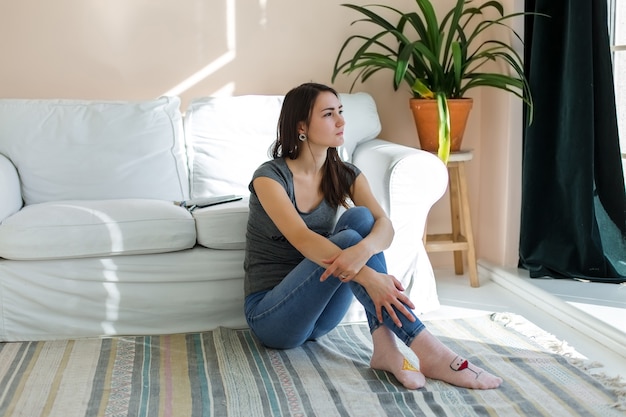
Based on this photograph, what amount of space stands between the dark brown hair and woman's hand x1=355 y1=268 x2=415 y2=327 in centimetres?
39

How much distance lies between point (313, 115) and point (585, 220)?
1439 mm

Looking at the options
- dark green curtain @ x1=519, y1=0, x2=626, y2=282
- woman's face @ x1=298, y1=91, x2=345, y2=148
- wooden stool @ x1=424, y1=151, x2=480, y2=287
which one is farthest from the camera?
wooden stool @ x1=424, y1=151, x2=480, y2=287

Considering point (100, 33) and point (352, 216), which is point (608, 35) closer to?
point (352, 216)

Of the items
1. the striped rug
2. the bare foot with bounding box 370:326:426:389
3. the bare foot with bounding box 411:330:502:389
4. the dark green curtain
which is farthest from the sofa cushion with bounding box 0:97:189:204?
the dark green curtain

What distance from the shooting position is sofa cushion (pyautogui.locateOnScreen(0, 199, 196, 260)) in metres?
2.62

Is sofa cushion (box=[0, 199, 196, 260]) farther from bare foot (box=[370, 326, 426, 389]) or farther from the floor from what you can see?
the floor

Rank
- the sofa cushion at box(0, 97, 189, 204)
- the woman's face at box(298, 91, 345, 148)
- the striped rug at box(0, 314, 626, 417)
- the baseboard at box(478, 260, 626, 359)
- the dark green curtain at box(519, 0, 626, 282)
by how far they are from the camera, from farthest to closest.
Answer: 1. the dark green curtain at box(519, 0, 626, 282)
2. the sofa cushion at box(0, 97, 189, 204)
3. the baseboard at box(478, 260, 626, 359)
4. the woman's face at box(298, 91, 345, 148)
5. the striped rug at box(0, 314, 626, 417)

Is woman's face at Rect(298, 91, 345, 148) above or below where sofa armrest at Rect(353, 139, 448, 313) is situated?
above

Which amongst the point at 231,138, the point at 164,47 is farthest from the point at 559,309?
the point at 164,47

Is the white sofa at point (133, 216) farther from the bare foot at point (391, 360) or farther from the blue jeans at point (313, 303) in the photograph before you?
the bare foot at point (391, 360)

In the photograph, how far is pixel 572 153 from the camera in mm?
3301

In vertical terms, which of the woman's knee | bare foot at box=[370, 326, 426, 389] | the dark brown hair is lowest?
bare foot at box=[370, 326, 426, 389]

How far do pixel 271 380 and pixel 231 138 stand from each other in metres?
1.28

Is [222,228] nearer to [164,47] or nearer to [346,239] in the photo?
[346,239]
